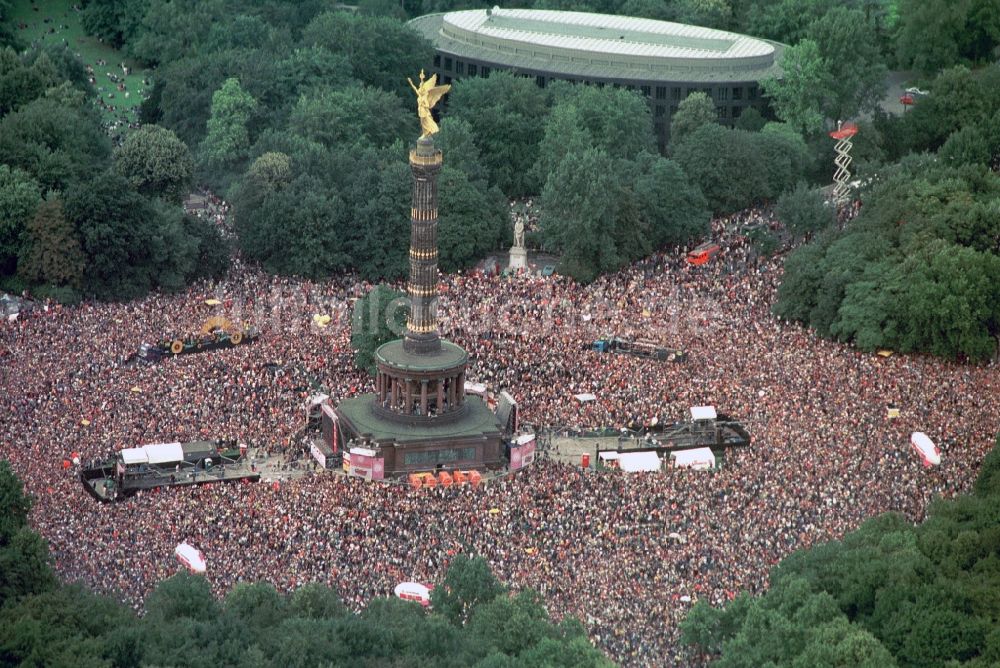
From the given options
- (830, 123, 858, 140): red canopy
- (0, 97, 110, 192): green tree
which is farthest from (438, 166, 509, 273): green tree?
(830, 123, 858, 140): red canopy

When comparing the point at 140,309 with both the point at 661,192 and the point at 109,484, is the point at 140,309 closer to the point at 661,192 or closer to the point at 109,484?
the point at 109,484

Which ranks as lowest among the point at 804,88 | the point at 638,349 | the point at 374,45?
the point at 638,349

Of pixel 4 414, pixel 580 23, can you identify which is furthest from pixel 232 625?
pixel 580 23

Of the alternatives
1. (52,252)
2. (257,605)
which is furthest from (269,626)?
(52,252)

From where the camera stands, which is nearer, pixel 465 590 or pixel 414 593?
pixel 465 590

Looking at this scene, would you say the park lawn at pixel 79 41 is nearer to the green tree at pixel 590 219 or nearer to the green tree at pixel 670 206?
the green tree at pixel 590 219

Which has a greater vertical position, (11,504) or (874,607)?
(11,504)

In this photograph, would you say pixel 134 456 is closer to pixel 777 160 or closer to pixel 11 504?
pixel 11 504
